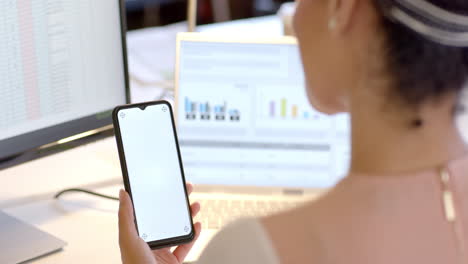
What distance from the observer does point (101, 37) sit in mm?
1148

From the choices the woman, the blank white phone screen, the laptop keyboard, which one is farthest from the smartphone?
the woman

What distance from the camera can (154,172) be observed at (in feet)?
3.32

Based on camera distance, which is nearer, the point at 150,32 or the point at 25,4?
the point at 25,4

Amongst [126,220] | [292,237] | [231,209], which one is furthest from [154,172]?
[292,237]

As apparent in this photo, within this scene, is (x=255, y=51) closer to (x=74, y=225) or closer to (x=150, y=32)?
(x=74, y=225)

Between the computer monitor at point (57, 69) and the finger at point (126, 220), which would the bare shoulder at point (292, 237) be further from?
the computer monitor at point (57, 69)

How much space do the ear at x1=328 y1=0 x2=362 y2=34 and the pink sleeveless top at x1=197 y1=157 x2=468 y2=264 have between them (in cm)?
12

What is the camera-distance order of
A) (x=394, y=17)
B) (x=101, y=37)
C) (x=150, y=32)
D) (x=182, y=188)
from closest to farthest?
(x=394, y=17)
(x=182, y=188)
(x=101, y=37)
(x=150, y=32)

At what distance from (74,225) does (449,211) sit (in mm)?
668

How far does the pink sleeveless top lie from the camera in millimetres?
609

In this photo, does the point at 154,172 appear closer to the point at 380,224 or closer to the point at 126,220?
the point at 126,220

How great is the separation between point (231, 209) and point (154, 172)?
21 cm

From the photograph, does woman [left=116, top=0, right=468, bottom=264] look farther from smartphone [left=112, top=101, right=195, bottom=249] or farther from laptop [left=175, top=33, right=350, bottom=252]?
laptop [left=175, top=33, right=350, bottom=252]

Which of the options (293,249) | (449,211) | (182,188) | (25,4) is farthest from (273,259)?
(25,4)
